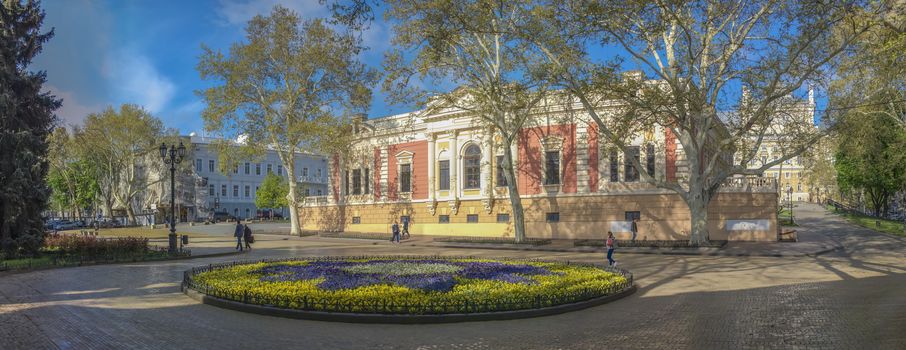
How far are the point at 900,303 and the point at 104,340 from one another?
14.7m

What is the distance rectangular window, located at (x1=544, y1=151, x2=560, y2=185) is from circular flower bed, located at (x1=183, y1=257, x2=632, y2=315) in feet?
70.6

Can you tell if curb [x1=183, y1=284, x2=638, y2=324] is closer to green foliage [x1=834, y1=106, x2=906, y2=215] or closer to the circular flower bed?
the circular flower bed

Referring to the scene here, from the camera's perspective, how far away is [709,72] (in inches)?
1188

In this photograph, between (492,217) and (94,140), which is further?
(94,140)

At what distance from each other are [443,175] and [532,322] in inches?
1309

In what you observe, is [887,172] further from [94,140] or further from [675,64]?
[94,140]

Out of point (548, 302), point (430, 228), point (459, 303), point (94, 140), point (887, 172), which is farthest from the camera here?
point (94, 140)

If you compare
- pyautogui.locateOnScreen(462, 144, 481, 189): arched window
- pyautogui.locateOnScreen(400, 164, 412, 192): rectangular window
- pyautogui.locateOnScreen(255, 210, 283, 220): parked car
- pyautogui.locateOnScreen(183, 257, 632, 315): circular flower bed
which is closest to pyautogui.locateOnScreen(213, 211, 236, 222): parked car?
pyautogui.locateOnScreen(255, 210, 283, 220): parked car

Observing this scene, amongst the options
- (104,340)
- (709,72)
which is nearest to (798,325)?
(104,340)

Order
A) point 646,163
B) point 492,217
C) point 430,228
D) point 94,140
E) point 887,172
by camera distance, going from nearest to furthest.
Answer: point 646,163 → point 492,217 → point 430,228 → point 887,172 → point 94,140

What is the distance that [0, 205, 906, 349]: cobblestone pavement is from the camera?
938 cm

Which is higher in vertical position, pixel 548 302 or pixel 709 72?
pixel 709 72

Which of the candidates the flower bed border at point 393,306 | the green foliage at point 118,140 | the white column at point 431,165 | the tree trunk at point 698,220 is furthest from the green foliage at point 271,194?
the flower bed border at point 393,306

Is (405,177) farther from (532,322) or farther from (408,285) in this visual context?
(532,322)
